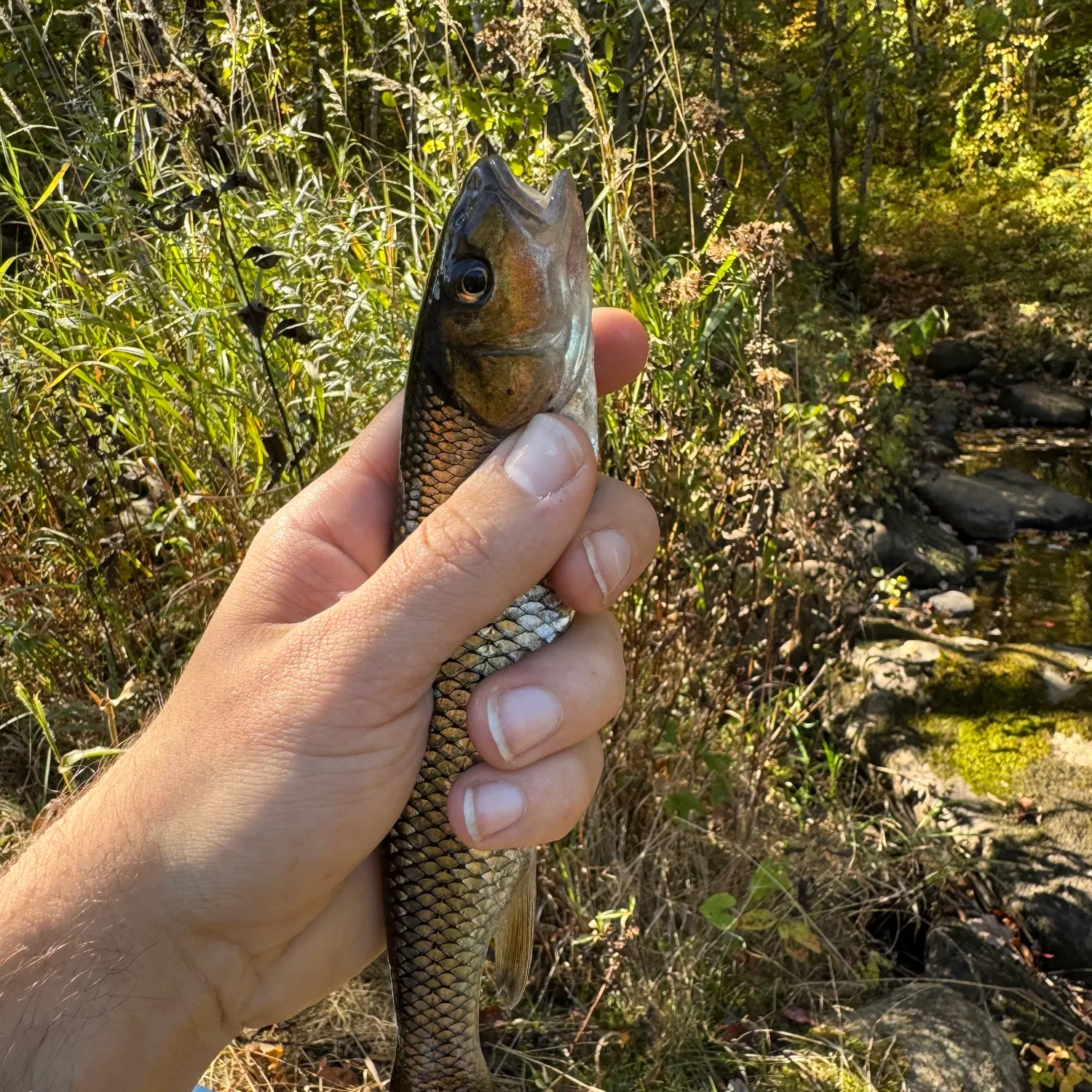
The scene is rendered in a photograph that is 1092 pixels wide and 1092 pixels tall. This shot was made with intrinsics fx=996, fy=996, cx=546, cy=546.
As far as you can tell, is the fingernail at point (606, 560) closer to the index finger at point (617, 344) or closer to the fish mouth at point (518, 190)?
the index finger at point (617, 344)

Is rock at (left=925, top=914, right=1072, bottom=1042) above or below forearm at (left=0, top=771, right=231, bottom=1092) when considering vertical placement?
below

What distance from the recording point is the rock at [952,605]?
7.44 metres

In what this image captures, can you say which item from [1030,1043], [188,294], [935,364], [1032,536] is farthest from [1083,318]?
[188,294]

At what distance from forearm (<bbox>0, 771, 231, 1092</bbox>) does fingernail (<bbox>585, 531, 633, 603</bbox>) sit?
3.41 ft

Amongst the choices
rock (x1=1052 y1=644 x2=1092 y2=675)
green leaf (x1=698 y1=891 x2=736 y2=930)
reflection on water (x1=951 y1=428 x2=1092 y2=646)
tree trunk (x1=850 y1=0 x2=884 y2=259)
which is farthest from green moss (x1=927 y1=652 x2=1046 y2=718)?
tree trunk (x1=850 y1=0 x2=884 y2=259)

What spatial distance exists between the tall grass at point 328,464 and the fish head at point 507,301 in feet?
4.35

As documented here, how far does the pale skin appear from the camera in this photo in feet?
5.99

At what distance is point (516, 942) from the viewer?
2232 millimetres

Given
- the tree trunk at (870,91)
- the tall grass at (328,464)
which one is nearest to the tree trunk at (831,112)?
the tree trunk at (870,91)

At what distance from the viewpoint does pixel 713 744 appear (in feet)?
13.9

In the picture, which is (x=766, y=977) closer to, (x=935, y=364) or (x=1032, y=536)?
(x=1032, y=536)

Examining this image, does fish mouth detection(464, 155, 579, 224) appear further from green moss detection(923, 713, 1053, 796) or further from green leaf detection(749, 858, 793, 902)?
green moss detection(923, 713, 1053, 796)

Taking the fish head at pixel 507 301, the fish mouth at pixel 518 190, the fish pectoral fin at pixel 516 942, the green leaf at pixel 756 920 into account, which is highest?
the fish mouth at pixel 518 190

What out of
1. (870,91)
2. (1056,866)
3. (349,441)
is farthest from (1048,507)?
(349,441)
